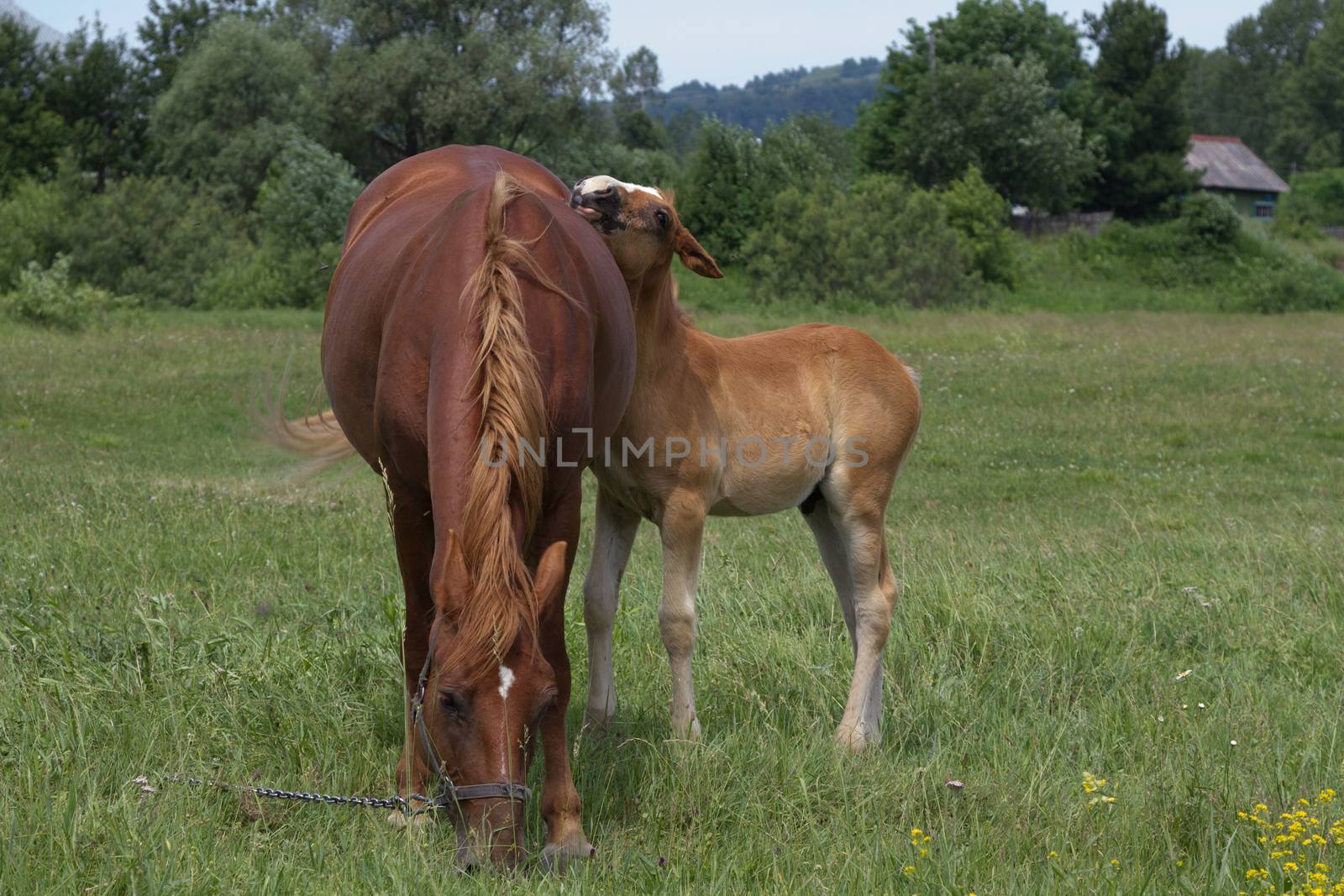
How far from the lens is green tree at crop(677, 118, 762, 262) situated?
33.3 meters

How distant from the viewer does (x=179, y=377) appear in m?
15.2

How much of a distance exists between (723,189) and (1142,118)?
66.1 feet

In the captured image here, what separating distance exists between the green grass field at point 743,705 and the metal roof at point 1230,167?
5509cm

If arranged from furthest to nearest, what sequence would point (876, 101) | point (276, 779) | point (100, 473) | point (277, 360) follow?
1. point (876, 101)
2. point (277, 360)
3. point (100, 473)
4. point (276, 779)

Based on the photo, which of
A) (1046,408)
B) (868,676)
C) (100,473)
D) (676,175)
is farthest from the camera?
(676,175)

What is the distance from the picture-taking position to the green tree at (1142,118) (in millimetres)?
45094

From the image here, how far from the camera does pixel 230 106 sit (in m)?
37.5

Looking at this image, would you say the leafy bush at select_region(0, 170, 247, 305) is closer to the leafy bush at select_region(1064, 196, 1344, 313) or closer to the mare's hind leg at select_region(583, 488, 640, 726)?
the mare's hind leg at select_region(583, 488, 640, 726)

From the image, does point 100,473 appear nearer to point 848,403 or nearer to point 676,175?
point 848,403

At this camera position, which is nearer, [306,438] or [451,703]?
[451,703]

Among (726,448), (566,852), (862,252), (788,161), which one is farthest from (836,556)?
(788,161)

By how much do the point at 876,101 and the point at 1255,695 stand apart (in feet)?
147

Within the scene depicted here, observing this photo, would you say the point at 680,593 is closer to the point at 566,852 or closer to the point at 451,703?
the point at 566,852

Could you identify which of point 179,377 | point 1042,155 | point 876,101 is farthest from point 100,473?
point 876,101
